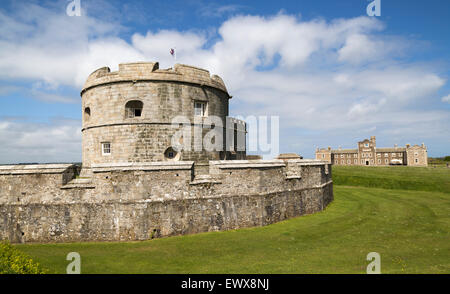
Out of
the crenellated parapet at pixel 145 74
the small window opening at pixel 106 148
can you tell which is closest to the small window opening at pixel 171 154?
the small window opening at pixel 106 148

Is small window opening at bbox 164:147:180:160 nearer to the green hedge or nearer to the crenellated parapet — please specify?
the crenellated parapet

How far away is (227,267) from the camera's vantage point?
7.22 metres

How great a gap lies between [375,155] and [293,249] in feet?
282

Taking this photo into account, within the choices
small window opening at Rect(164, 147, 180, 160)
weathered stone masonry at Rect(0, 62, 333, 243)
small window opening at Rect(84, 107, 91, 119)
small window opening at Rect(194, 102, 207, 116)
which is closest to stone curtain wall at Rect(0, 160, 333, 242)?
weathered stone masonry at Rect(0, 62, 333, 243)

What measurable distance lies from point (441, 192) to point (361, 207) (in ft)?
35.7

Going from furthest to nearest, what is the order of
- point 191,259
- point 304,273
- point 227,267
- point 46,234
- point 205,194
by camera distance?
point 205,194
point 46,234
point 191,259
point 227,267
point 304,273

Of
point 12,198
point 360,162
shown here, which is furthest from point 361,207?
point 360,162

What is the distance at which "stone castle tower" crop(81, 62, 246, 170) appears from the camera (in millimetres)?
14086

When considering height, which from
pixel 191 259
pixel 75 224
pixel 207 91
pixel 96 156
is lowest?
pixel 191 259

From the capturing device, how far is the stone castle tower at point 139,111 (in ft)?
46.2

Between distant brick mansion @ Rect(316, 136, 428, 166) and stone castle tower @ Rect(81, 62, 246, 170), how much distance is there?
81.1 m

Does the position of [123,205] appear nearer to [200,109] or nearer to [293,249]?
[293,249]

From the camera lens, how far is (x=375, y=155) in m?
81.8
